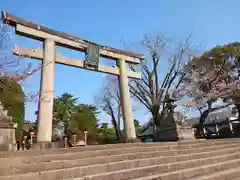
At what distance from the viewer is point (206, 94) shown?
1980cm

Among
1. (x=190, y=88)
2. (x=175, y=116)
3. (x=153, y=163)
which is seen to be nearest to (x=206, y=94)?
(x=190, y=88)

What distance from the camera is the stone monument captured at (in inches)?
243

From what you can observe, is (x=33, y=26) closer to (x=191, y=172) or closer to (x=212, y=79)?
(x=191, y=172)

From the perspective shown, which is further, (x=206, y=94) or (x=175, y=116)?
(x=206, y=94)

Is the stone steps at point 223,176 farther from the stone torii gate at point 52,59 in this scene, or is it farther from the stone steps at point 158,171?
the stone torii gate at point 52,59

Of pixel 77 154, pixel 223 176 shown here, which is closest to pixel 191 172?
pixel 223 176

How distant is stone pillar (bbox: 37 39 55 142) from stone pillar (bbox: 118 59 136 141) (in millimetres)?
3959

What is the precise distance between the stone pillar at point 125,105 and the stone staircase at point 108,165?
A: 4.46m

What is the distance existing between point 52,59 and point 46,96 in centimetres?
168

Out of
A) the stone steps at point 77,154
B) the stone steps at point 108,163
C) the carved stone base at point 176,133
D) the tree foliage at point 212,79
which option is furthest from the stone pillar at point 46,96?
the tree foliage at point 212,79

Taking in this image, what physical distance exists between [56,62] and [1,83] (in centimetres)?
438

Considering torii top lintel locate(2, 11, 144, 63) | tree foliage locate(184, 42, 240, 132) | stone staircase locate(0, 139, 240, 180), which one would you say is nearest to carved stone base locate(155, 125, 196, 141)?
stone staircase locate(0, 139, 240, 180)

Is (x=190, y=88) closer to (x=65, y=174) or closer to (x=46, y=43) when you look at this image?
(x=46, y=43)

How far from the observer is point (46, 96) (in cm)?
883
